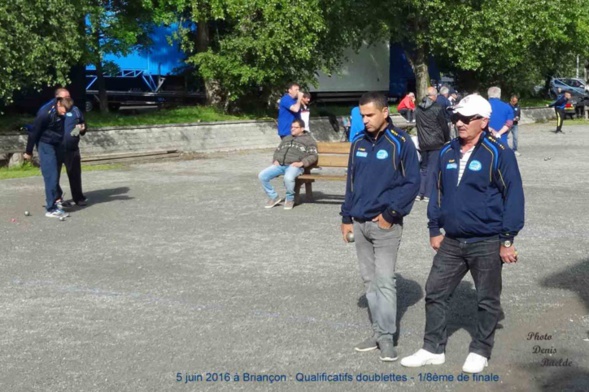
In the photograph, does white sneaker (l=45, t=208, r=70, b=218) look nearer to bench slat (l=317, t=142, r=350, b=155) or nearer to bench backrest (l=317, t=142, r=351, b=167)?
bench backrest (l=317, t=142, r=351, b=167)

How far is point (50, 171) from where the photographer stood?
1215 centimetres

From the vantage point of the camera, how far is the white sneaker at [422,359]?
5879 mm

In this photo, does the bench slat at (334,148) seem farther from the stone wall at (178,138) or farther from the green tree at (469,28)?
the green tree at (469,28)

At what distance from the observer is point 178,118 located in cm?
2431

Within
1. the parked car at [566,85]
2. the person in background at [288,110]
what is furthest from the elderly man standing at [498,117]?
the parked car at [566,85]

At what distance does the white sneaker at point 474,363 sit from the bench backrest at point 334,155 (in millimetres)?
7743

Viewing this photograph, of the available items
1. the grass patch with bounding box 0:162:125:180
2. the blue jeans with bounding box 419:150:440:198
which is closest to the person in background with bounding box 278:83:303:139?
the blue jeans with bounding box 419:150:440:198

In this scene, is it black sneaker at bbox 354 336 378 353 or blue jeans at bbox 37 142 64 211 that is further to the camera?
blue jeans at bbox 37 142 64 211

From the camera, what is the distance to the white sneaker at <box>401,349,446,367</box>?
588 centimetres

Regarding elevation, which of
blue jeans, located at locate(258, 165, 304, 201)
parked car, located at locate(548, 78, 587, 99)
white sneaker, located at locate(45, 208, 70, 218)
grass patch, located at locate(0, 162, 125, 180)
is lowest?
parked car, located at locate(548, 78, 587, 99)

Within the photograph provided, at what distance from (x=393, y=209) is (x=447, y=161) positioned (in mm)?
508

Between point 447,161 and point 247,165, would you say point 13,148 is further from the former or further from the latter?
point 447,161

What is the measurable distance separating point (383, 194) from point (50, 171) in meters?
7.29

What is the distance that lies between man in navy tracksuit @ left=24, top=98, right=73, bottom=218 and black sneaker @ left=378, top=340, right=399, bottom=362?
7.21 meters
